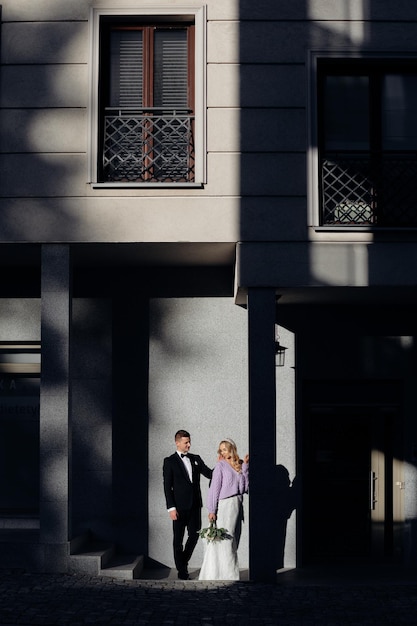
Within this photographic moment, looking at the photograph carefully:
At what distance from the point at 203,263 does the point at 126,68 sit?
307cm

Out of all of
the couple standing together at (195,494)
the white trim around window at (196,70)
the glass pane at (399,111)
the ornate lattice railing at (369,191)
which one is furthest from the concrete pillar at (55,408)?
the glass pane at (399,111)

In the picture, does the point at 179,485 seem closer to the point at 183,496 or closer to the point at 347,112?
the point at 183,496

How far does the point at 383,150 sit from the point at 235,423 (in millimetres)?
4603

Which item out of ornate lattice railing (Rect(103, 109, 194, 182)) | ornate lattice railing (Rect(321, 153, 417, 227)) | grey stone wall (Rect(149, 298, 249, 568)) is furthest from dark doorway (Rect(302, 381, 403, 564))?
ornate lattice railing (Rect(103, 109, 194, 182))

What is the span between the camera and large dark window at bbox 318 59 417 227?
43.9ft

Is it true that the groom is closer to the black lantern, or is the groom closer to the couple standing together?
the couple standing together

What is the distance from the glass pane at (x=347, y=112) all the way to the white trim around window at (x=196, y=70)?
6.13ft

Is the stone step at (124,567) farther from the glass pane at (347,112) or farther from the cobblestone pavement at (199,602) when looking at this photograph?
the glass pane at (347,112)

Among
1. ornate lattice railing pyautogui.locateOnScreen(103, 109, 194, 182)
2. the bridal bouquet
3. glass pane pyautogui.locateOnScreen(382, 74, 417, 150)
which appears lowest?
the bridal bouquet

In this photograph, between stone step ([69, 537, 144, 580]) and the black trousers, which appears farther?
the black trousers

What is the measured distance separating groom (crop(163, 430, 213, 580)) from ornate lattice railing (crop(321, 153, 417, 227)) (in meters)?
3.91

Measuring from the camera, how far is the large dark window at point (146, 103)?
1358 centimetres

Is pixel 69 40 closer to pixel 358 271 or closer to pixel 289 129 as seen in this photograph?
pixel 289 129

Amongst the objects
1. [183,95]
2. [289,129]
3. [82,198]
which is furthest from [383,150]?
[82,198]
